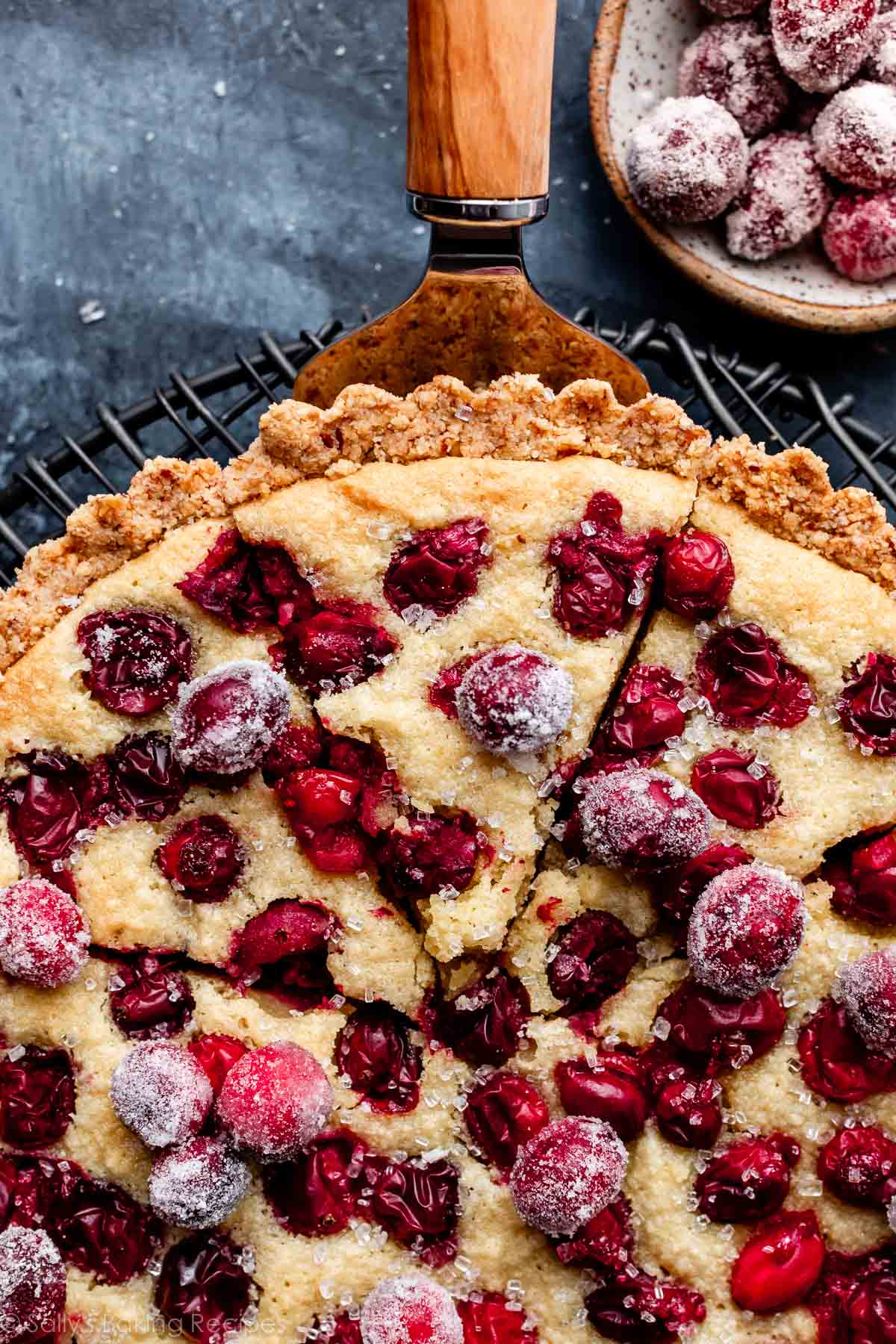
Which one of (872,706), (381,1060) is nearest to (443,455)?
(872,706)

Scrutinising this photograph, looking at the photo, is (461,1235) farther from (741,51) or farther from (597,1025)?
(741,51)

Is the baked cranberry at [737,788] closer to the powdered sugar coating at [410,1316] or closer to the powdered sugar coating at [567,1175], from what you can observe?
the powdered sugar coating at [567,1175]

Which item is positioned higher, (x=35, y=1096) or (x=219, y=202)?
(x=219, y=202)

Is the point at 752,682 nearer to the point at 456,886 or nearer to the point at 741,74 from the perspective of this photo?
the point at 456,886

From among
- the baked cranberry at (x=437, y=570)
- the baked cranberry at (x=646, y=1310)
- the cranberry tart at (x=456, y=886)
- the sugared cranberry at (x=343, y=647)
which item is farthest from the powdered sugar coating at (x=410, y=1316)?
the baked cranberry at (x=437, y=570)

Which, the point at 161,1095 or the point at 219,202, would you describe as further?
the point at 219,202

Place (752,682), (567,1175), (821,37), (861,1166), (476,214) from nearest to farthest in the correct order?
1. (567,1175)
2. (861,1166)
3. (752,682)
4. (476,214)
5. (821,37)

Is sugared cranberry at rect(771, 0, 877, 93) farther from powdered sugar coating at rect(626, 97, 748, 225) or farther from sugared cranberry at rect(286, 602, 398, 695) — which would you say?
sugared cranberry at rect(286, 602, 398, 695)

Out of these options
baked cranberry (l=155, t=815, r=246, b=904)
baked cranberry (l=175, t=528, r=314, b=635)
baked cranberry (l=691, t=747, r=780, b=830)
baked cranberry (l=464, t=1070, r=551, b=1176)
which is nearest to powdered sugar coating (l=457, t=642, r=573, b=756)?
baked cranberry (l=691, t=747, r=780, b=830)
